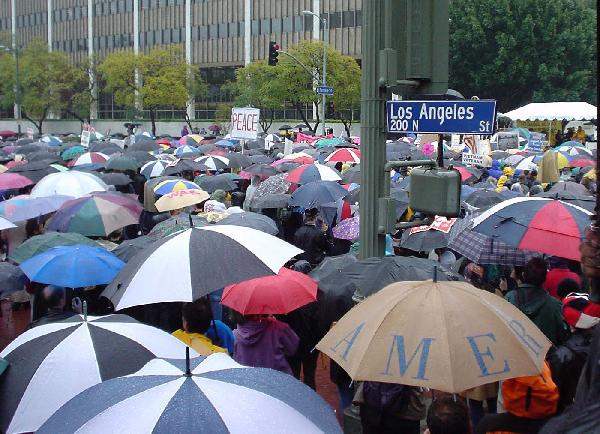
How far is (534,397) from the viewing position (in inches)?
164

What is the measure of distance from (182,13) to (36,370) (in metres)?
74.7

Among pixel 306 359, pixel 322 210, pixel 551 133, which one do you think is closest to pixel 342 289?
pixel 306 359

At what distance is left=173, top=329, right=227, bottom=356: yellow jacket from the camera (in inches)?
203

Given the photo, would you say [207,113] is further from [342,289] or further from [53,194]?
[342,289]

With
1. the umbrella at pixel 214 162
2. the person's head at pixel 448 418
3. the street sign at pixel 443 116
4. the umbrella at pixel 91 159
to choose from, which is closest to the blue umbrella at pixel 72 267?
the street sign at pixel 443 116

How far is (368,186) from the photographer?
5465 mm

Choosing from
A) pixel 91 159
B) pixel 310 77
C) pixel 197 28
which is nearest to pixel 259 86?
pixel 310 77

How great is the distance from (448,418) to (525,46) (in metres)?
50.6

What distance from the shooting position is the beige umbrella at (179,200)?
10.2 metres

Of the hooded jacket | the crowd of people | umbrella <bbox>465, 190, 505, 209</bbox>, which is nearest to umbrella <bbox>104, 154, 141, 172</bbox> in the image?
the crowd of people

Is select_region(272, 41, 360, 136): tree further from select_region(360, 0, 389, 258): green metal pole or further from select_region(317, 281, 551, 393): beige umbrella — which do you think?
select_region(317, 281, 551, 393): beige umbrella

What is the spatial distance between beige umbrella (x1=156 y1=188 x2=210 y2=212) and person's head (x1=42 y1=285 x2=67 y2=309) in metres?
3.98

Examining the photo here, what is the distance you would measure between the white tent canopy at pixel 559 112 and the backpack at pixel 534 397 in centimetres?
2820

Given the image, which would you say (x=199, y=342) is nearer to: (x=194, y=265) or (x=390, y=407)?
(x=194, y=265)
